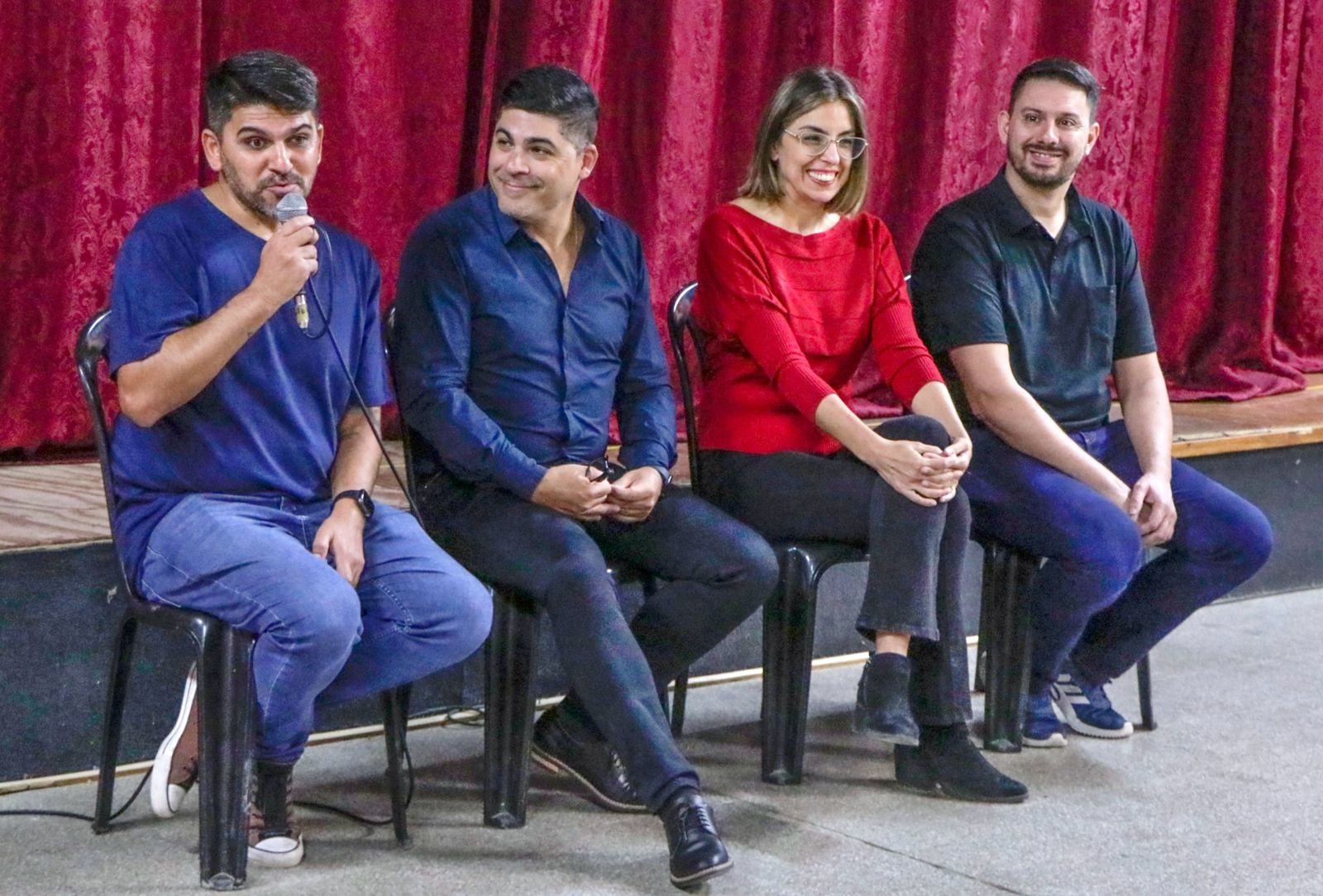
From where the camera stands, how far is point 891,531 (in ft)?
8.75

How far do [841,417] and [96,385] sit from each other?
115 cm

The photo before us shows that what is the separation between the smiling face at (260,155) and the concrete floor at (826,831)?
2.97 feet

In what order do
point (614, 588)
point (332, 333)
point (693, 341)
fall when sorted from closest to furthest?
point (332, 333)
point (614, 588)
point (693, 341)

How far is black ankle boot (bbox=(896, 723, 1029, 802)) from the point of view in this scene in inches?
107

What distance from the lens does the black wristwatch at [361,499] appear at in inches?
94.6

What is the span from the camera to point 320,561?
2.28 meters

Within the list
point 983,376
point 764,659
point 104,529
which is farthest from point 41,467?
point 983,376

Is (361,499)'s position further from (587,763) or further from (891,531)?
(891,531)

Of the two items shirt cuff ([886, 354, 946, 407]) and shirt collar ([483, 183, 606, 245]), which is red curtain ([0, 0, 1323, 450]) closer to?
shirt collar ([483, 183, 606, 245])

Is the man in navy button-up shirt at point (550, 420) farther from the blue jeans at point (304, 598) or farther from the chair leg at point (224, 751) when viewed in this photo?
the chair leg at point (224, 751)

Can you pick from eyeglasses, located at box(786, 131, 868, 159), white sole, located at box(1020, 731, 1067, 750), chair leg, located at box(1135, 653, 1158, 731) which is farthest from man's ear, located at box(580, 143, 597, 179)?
chair leg, located at box(1135, 653, 1158, 731)

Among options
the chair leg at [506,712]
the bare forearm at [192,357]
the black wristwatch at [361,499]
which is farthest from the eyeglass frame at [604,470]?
the bare forearm at [192,357]

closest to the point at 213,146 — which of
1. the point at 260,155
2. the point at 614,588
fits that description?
the point at 260,155

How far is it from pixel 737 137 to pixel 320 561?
200 cm
